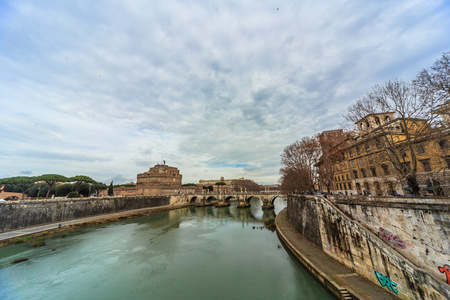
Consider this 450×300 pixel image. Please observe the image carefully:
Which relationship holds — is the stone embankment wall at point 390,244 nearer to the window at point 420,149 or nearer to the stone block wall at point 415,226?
the stone block wall at point 415,226

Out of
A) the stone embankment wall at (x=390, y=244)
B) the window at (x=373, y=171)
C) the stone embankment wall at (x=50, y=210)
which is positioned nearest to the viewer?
the stone embankment wall at (x=390, y=244)

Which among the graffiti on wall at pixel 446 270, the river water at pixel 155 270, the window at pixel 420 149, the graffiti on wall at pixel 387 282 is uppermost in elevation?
the window at pixel 420 149

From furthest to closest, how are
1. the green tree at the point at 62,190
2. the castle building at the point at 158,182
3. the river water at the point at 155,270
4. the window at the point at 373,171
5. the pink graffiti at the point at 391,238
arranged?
the castle building at the point at 158,182 → the green tree at the point at 62,190 → the window at the point at 373,171 → the river water at the point at 155,270 → the pink graffiti at the point at 391,238

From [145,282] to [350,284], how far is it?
13.6 metres

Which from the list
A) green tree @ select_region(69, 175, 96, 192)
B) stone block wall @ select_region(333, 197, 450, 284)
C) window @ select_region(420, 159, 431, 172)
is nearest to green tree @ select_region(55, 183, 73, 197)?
green tree @ select_region(69, 175, 96, 192)

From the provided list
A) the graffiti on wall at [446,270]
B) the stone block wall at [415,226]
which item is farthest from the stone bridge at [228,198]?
the graffiti on wall at [446,270]

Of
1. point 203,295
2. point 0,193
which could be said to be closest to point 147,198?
point 0,193

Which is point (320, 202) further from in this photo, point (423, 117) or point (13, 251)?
point (13, 251)

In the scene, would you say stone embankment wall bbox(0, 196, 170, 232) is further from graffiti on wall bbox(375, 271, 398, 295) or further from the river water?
graffiti on wall bbox(375, 271, 398, 295)

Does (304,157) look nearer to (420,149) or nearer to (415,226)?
(420,149)

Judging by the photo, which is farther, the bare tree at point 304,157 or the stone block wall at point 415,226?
the bare tree at point 304,157

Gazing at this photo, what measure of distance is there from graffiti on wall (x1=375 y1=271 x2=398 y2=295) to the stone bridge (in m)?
42.7

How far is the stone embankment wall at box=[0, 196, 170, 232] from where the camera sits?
24627 millimetres

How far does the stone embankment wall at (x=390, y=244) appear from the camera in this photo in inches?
263
